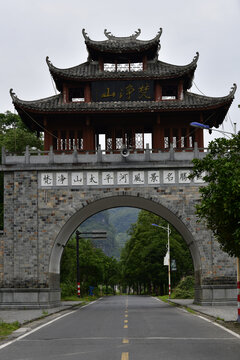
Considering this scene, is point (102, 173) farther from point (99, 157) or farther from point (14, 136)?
point (14, 136)

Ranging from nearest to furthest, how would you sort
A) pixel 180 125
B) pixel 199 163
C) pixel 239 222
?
pixel 239 222, pixel 199 163, pixel 180 125

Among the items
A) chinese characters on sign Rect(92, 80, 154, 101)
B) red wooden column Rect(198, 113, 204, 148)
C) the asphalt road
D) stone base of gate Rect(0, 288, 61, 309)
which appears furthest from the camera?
chinese characters on sign Rect(92, 80, 154, 101)

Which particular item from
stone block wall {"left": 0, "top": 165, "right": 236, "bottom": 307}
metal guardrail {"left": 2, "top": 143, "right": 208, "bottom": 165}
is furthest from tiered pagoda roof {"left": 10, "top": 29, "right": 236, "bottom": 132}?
stone block wall {"left": 0, "top": 165, "right": 236, "bottom": 307}

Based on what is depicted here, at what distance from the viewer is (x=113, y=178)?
3169cm

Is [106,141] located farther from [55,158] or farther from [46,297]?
[46,297]

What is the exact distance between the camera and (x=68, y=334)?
50.6 feet

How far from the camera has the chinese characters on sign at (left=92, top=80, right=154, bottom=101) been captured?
→ 3444 centimetres

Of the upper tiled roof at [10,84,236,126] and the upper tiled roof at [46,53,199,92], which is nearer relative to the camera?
the upper tiled roof at [10,84,236,126]

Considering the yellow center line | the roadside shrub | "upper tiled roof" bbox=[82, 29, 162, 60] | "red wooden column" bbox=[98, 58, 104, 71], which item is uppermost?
"upper tiled roof" bbox=[82, 29, 162, 60]

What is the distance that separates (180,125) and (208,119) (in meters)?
1.94

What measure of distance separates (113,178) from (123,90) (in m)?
6.26

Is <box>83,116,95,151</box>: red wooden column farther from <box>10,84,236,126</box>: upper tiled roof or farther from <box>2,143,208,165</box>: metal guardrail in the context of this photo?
<box>2,143,208,165</box>: metal guardrail

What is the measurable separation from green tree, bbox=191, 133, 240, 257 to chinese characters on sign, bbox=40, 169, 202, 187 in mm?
13348

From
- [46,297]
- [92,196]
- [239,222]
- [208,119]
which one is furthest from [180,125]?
[239,222]
